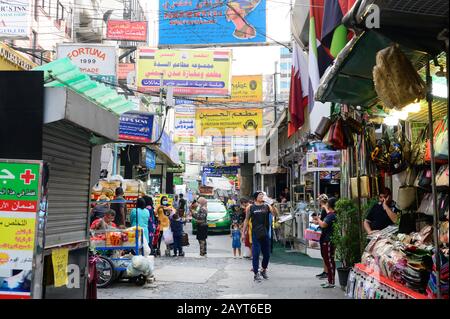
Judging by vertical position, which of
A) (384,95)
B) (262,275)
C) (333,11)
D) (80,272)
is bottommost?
(262,275)

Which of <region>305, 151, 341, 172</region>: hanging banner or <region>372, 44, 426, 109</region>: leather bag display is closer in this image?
<region>372, 44, 426, 109</region>: leather bag display

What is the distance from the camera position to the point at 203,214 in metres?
15.7

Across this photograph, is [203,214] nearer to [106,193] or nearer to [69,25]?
[106,193]

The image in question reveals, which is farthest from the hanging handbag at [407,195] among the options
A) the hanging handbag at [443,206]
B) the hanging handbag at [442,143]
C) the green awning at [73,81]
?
the green awning at [73,81]

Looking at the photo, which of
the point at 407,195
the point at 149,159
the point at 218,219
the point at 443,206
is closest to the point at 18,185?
the point at 443,206

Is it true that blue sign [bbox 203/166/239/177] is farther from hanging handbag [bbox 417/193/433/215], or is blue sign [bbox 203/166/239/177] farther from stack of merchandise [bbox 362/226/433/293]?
stack of merchandise [bbox 362/226/433/293]

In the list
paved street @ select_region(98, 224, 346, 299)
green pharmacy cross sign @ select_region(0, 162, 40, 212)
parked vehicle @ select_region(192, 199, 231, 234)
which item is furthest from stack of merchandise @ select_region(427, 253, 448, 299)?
parked vehicle @ select_region(192, 199, 231, 234)

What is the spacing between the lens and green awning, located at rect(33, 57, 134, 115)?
4.88 meters

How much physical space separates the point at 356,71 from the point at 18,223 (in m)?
4.03

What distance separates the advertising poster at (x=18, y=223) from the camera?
14.6 ft

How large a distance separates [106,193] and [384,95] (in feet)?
38.6

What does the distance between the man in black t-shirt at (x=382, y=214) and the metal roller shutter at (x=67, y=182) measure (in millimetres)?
4415

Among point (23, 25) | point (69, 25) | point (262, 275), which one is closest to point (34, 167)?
point (262, 275)

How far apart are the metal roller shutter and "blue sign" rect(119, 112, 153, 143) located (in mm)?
7691
